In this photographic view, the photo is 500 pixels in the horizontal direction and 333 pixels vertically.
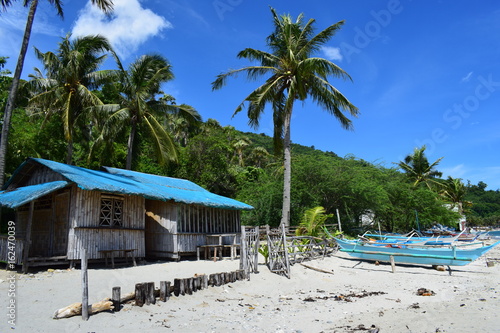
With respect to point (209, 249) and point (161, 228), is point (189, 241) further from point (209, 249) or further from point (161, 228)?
point (161, 228)

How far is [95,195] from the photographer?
468 inches

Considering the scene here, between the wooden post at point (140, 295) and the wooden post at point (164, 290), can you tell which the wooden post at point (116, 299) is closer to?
the wooden post at point (140, 295)

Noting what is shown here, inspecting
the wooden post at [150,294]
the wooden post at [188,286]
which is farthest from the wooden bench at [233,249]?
the wooden post at [150,294]

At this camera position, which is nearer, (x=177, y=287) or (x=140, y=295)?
(x=140, y=295)

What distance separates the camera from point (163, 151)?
18.3 metres

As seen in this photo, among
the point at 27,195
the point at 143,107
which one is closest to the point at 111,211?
the point at 27,195

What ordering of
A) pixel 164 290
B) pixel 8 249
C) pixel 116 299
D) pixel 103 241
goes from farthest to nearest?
pixel 103 241, pixel 8 249, pixel 164 290, pixel 116 299

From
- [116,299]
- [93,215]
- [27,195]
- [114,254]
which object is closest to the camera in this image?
[116,299]

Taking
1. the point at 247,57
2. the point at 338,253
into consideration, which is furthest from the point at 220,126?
the point at 338,253

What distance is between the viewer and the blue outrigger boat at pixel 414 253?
1390 centimetres

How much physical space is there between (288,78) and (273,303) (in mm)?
13672

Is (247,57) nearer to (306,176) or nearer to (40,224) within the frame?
(306,176)

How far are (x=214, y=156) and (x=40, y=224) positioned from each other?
667 inches

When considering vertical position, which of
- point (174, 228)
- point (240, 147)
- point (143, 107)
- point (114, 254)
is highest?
point (240, 147)
